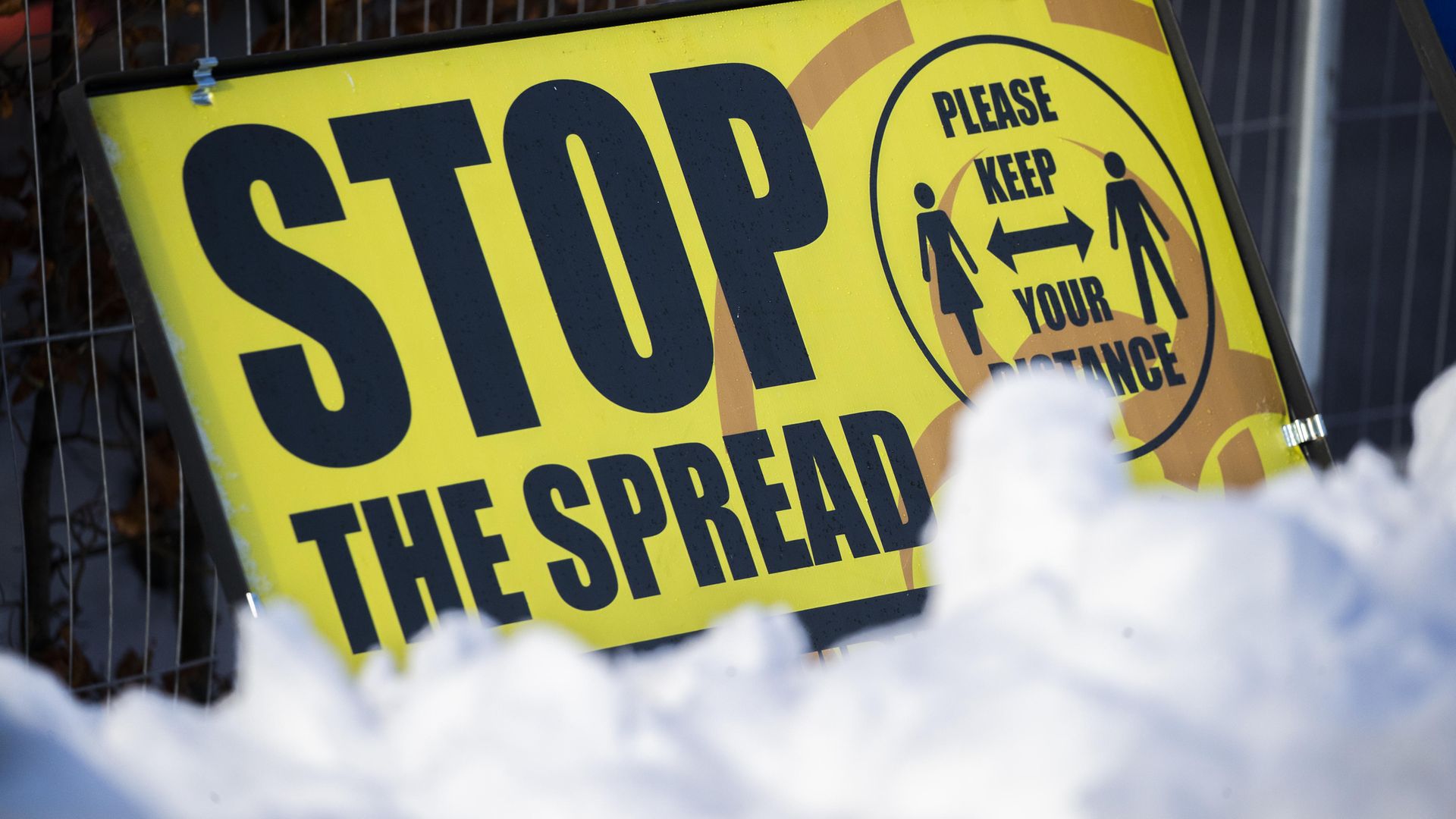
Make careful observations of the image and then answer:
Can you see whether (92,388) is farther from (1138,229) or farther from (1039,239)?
(1138,229)

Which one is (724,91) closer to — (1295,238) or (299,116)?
(299,116)

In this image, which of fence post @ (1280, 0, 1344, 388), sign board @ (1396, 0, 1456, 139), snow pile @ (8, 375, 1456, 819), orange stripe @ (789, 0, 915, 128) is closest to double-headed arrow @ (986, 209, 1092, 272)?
orange stripe @ (789, 0, 915, 128)

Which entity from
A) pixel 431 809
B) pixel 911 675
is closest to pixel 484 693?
pixel 431 809

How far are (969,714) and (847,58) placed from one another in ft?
5.72

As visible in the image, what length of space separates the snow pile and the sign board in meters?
1.86

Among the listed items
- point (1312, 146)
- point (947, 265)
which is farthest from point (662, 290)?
point (1312, 146)

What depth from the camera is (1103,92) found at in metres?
2.64

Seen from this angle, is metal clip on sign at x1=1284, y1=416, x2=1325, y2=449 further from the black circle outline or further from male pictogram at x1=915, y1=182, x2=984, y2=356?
male pictogram at x1=915, y1=182, x2=984, y2=356

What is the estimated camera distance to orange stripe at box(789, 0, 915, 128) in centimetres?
246

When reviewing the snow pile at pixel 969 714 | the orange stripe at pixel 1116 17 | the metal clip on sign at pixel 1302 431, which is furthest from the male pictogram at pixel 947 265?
the snow pile at pixel 969 714

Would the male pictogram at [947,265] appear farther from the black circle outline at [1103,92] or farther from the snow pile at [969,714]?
the snow pile at [969,714]

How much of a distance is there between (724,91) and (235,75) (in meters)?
0.73

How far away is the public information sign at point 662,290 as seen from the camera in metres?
2.09

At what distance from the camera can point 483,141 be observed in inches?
89.5
